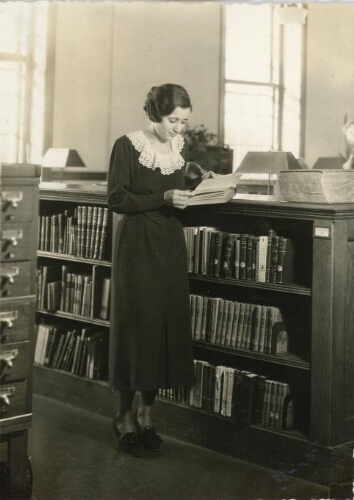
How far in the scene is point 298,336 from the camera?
376 centimetres

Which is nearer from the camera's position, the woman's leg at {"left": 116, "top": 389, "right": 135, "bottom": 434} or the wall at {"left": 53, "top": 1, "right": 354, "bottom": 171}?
the woman's leg at {"left": 116, "top": 389, "right": 135, "bottom": 434}

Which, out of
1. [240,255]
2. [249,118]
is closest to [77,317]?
[240,255]

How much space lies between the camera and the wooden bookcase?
11.1 ft

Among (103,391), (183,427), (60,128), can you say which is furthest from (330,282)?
(60,128)

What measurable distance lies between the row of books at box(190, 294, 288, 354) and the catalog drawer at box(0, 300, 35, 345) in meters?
1.33

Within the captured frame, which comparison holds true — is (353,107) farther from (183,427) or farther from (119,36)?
(183,427)

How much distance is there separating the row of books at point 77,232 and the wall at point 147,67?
139 inches

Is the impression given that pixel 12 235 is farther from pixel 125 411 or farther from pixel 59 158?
pixel 59 158

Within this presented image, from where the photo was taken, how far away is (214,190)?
3.60 meters

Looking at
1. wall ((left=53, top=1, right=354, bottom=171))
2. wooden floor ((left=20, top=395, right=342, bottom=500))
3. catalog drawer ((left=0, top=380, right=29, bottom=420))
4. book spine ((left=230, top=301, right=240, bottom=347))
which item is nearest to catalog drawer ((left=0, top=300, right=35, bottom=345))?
catalog drawer ((left=0, top=380, right=29, bottom=420))

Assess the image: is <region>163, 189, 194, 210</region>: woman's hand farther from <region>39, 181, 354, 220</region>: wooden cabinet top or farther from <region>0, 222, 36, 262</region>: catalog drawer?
<region>0, 222, 36, 262</region>: catalog drawer

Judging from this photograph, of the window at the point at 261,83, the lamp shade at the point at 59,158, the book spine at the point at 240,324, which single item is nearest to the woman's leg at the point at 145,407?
the book spine at the point at 240,324

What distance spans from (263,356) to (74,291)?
4.85ft

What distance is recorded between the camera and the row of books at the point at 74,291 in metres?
4.52
